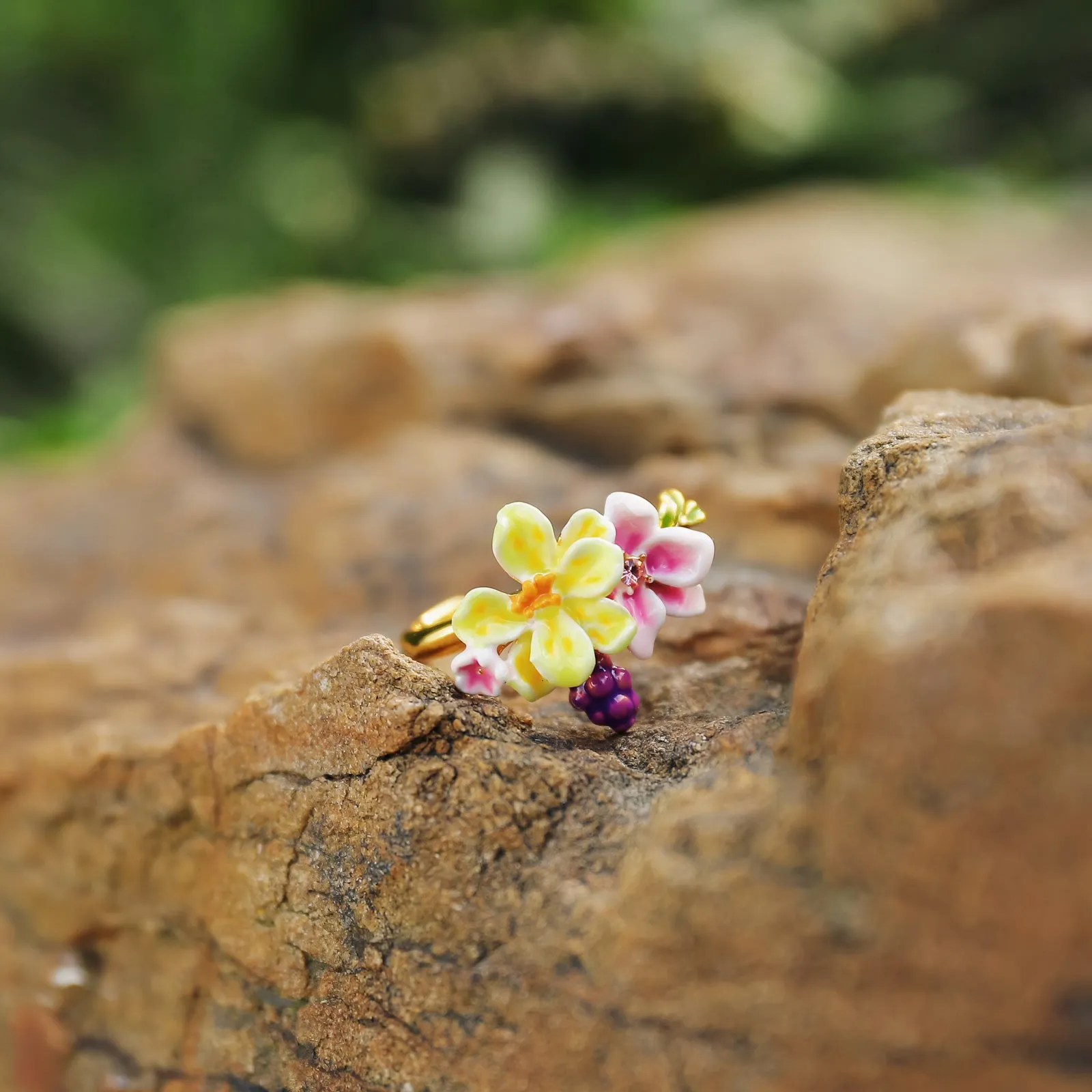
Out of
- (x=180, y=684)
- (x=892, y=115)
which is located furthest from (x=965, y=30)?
(x=180, y=684)

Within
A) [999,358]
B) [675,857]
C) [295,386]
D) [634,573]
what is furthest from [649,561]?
[295,386]

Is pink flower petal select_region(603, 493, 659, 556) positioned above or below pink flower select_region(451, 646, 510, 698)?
above

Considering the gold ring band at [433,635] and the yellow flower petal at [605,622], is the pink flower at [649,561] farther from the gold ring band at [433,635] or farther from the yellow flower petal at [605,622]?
the gold ring band at [433,635]

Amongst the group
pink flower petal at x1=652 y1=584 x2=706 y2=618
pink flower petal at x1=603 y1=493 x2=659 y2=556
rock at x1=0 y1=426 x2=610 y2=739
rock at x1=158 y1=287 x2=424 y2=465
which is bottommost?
pink flower petal at x1=652 y1=584 x2=706 y2=618

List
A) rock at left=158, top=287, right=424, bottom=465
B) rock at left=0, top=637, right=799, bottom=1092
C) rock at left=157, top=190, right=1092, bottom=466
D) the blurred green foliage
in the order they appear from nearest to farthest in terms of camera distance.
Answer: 1. rock at left=0, top=637, right=799, bottom=1092
2. rock at left=157, top=190, right=1092, bottom=466
3. rock at left=158, top=287, right=424, bottom=465
4. the blurred green foliage

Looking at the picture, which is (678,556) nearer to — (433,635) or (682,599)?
(682,599)

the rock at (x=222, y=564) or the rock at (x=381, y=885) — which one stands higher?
the rock at (x=222, y=564)

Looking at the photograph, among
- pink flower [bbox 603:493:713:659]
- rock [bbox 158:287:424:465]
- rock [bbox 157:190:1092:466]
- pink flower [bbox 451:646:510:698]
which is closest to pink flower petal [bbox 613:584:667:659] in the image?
pink flower [bbox 603:493:713:659]

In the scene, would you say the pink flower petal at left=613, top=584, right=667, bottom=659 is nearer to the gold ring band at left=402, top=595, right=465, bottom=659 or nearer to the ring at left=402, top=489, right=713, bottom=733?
the ring at left=402, top=489, right=713, bottom=733

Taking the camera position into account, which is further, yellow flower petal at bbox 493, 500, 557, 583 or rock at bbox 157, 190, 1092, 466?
rock at bbox 157, 190, 1092, 466

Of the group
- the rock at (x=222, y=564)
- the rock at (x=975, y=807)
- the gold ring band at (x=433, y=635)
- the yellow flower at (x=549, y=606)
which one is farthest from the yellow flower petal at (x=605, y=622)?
the rock at (x=222, y=564)
